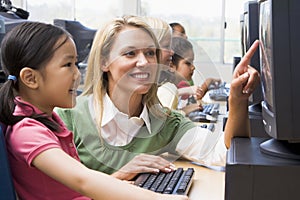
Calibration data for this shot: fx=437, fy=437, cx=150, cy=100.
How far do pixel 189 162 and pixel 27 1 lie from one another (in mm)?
5034

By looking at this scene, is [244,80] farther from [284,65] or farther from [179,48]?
[179,48]

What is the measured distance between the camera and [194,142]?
149 centimetres

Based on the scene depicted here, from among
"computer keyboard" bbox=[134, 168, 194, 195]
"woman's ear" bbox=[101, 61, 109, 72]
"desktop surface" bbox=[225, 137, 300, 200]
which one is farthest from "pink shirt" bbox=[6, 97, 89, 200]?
"desktop surface" bbox=[225, 137, 300, 200]

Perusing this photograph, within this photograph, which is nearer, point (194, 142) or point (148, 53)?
point (148, 53)

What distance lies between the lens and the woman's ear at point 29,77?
1.09m

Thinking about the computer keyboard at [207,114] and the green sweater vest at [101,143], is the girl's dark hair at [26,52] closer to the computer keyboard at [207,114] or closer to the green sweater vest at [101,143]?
the green sweater vest at [101,143]

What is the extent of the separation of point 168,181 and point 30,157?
39 centimetres

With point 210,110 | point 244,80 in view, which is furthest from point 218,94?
point 244,80

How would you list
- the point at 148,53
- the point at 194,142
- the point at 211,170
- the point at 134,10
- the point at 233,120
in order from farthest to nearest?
1. the point at 134,10
2. the point at 194,142
3. the point at 211,170
4. the point at 148,53
5. the point at 233,120

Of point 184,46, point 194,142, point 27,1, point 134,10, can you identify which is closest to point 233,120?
point 194,142

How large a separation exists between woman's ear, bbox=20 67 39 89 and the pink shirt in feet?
0.20

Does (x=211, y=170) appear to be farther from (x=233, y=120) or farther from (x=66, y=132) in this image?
(x=66, y=132)

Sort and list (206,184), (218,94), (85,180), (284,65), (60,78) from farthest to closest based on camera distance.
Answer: (218,94)
(206,184)
(60,78)
(85,180)
(284,65)

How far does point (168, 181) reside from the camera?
3.78 feet
